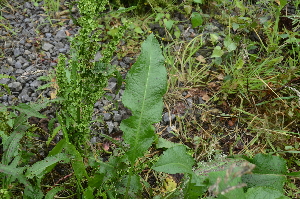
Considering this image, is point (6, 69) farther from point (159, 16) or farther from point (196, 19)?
point (196, 19)

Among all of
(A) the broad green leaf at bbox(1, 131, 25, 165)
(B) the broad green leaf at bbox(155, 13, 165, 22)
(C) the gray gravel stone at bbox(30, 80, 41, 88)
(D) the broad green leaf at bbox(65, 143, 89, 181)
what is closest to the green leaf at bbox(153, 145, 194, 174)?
(D) the broad green leaf at bbox(65, 143, 89, 181)

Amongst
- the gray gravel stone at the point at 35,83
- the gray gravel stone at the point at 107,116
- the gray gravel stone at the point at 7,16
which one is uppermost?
the gray gravel stone at the point at 7,16

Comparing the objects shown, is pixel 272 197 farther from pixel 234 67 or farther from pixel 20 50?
pixel 20 50

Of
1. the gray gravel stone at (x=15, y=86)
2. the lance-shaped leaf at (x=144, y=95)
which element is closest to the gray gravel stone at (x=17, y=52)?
the gray gravel stone at (x=15, y=86)

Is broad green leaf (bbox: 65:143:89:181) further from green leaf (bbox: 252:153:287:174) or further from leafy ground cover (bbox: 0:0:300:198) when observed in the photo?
green leaf (bbox: 252:153:287:174)

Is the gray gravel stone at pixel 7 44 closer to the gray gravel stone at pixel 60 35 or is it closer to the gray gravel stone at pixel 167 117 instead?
the gray gravel stone at pixel 60 35

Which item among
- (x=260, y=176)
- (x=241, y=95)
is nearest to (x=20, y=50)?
(x=241, y=95)
